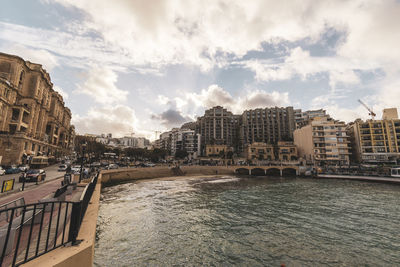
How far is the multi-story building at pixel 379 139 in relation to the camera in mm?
74062

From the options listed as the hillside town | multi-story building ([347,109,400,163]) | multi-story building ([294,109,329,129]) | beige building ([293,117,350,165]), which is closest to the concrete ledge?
the hillside town

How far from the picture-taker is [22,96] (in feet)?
169

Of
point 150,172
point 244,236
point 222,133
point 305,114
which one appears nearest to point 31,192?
point 244,236

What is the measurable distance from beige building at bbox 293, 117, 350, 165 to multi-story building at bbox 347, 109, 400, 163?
730cm

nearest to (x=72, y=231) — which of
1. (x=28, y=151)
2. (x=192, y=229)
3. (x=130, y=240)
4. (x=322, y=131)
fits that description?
(x=130, y=240)

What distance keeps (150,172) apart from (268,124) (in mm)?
113383

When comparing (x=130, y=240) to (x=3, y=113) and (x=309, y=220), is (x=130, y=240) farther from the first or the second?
(x=3, y=113)

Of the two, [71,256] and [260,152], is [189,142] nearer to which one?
[260,152]

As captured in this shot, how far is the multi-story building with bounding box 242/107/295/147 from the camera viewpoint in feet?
451

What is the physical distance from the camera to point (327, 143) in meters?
79.1

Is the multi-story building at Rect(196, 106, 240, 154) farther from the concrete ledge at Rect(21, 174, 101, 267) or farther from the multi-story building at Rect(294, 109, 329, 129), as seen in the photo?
the concrete ledge at Rect(21, 174, 101, 267)

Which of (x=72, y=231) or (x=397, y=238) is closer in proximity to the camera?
(x=72, y=231)

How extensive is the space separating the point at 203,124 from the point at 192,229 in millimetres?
140004

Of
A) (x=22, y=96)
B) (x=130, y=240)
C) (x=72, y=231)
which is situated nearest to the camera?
(x=72, y=231)
